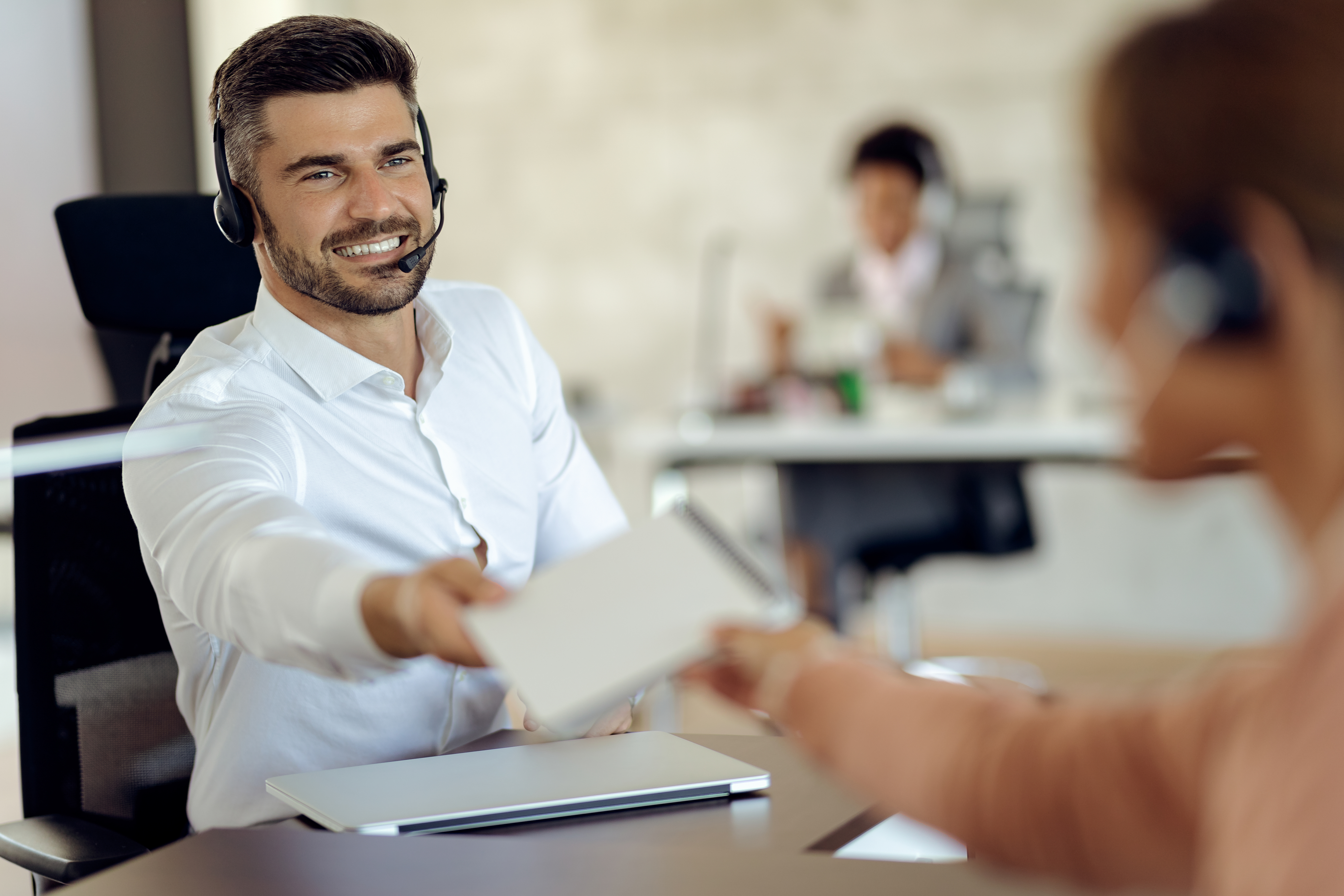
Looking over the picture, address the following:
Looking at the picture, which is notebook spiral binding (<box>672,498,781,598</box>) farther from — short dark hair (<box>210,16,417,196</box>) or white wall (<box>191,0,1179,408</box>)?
white wall (<box>191,0,1179,408</box>)

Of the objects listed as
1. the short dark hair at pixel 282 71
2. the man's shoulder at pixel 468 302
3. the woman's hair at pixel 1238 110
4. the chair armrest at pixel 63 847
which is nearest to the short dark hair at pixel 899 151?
the man's shoulder at pixel 468 302

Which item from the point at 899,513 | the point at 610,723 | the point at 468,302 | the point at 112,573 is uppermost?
the point at 468,302

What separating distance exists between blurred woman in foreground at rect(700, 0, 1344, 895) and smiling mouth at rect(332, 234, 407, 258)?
0.60 meters

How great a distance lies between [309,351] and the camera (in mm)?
1001

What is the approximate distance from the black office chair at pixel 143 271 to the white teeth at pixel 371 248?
110 mm

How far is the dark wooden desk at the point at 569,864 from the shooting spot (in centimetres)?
64

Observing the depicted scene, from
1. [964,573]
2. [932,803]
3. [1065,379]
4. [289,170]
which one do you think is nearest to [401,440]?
[289,170]

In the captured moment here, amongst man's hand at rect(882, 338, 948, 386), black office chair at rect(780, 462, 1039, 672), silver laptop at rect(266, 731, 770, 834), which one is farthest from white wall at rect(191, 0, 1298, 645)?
silver laptop at rect(266, 731, 770, 834)

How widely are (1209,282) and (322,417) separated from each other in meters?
0.73

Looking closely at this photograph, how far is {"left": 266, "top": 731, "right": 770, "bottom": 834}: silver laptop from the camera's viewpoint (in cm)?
76

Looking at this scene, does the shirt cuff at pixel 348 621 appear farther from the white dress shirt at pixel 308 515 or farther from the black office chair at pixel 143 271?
the black office chair at pixel 143 271

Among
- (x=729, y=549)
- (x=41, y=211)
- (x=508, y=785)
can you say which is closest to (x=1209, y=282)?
(x=729, y=549)

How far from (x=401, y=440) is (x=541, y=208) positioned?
3.54 meters

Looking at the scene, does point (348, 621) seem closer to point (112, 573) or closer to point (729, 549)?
point (729, 549)
